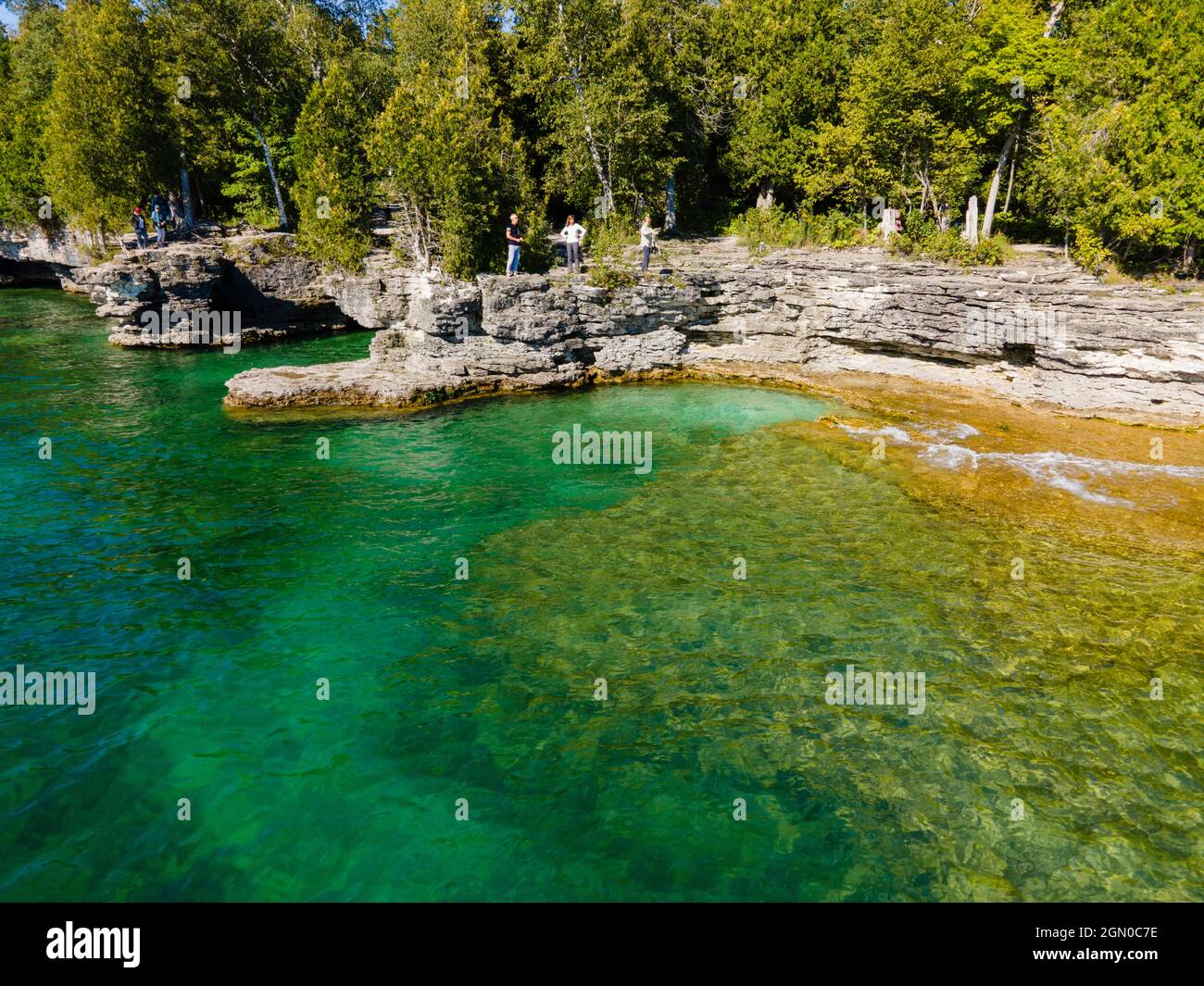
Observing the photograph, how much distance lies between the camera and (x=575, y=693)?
11.7 metres

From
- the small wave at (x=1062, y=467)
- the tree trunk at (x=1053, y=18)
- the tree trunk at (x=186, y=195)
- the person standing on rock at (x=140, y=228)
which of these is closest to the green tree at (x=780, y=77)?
the tree trunk at (x=1053, y=18)

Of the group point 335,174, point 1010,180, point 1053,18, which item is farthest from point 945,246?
point 335,174

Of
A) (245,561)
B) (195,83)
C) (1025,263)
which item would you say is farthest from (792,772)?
(195,83)

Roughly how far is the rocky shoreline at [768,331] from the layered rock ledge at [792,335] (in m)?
0.06

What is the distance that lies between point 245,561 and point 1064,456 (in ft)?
81.1

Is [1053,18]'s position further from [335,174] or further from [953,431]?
[335,174]

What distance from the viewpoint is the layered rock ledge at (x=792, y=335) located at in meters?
24.3

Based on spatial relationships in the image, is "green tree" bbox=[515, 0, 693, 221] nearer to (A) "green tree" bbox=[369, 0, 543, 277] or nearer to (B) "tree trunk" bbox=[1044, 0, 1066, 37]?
(A) "green tree" bbox=[369, 0, 543, 277]

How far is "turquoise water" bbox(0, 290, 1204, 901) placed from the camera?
338 inches

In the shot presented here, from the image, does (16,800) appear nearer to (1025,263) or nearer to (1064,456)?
(1064,456)

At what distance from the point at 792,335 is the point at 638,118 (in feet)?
46.4

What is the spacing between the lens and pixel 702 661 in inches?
490

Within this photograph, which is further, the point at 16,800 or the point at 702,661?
the point at 702,661

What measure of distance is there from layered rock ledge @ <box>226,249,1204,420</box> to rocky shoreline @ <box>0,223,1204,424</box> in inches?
2.3
